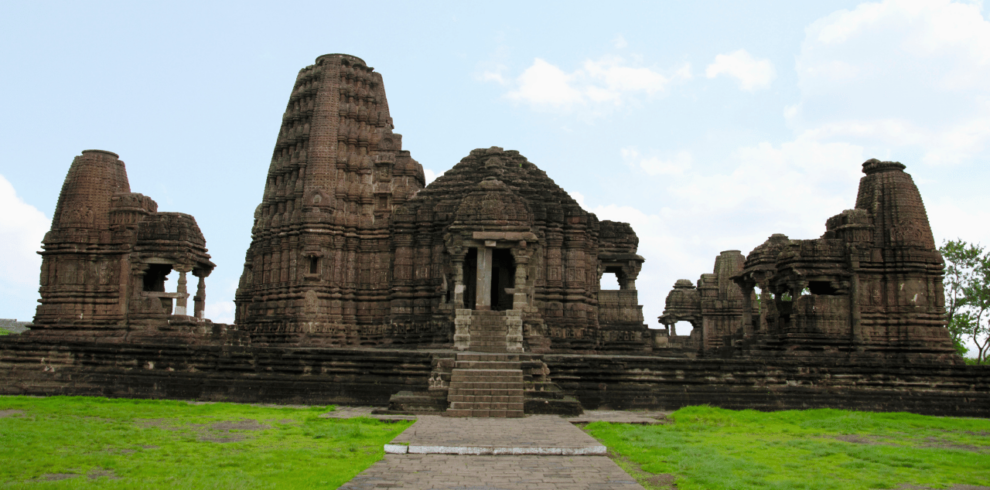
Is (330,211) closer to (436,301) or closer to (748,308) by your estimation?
(436,301)

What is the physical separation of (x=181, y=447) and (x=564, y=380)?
30.9 ft

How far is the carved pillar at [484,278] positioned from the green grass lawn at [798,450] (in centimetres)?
719

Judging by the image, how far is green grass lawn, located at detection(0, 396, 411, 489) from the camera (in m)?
8.05

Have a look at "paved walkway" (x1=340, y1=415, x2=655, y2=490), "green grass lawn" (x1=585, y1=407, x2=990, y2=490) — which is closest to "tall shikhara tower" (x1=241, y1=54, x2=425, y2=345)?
"green grass lawn" (x1=585, y1=407, x2=990, y2=490)

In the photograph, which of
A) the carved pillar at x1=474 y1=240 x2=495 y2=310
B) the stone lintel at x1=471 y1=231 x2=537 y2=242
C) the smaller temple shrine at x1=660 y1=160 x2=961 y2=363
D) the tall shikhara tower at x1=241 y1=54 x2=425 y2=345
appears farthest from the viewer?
the tall shikhara tower at x1=241 y1=54 x2=425 y2=345

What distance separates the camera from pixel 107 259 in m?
25.3

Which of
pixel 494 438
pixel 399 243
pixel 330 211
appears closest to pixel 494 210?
pixel 399 243

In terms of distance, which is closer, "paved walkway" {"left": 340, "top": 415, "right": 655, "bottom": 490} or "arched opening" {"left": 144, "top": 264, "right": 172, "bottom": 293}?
"paved walkway" {"left": 340, "top": 415, "right": 655, "bottom": 490}

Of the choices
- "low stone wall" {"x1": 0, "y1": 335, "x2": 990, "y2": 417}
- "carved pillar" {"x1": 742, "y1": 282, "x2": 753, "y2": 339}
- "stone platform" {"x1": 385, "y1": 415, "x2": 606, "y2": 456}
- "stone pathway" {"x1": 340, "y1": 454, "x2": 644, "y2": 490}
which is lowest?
"stone pathway" {"x1": 340, "y1": 454, "x2": 644, "y2": 490}

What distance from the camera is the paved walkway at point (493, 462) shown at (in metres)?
7.91

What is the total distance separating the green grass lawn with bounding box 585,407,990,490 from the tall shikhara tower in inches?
595

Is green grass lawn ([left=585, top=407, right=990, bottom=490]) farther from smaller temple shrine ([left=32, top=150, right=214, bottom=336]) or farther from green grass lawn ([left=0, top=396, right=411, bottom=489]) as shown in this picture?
smaller temple shrine ([left=32, top=150, right=214, bottom=336])

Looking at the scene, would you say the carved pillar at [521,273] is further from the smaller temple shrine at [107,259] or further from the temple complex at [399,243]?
the smaller temple shrine at [107,259]

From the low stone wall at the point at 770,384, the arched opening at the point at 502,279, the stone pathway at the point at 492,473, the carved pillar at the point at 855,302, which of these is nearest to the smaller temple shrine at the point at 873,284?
the carved pillar at the point at 855,302
